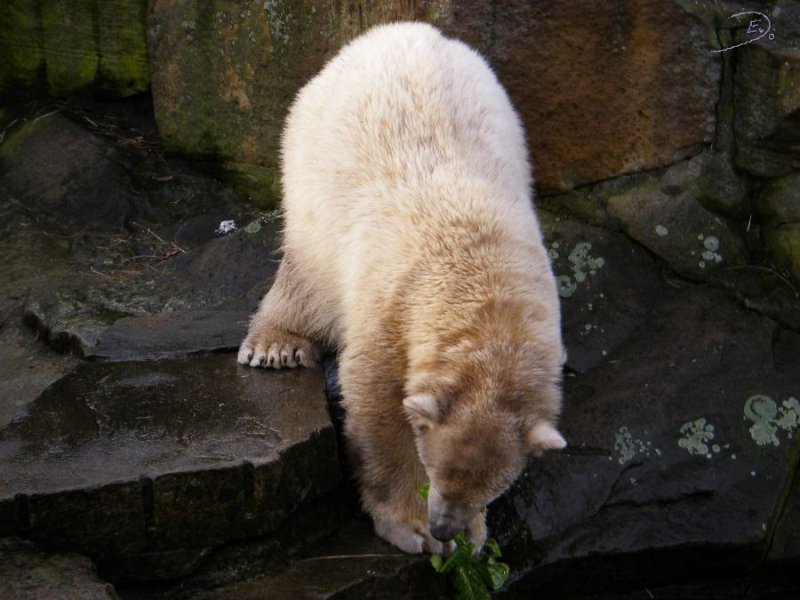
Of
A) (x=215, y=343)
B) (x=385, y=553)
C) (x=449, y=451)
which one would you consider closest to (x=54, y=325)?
(x=215, y=343)

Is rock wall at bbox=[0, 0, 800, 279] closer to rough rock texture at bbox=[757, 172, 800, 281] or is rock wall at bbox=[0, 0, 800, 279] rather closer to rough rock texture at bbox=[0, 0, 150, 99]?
rough rock texture at bbox=[757, 172, 800, 281]

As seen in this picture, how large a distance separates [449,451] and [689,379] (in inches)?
85.5

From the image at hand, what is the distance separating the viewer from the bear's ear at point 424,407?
4.41m

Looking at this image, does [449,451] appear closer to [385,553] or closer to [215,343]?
[385,553]

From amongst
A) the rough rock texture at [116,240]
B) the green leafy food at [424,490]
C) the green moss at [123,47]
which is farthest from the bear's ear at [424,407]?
the green moss at [123,47]

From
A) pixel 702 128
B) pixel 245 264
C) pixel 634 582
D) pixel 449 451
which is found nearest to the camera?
pixel 449 451

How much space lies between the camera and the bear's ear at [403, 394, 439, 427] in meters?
→ 4.41

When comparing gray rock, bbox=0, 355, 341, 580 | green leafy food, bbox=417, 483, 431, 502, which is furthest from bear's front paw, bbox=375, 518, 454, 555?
gray rock, bbox=0, 355, 341, 580

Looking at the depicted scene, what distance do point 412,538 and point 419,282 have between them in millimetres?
1242

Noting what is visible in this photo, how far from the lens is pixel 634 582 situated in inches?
219

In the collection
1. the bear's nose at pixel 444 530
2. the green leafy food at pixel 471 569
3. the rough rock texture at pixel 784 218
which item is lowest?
the green leafy food at pixel 471 569

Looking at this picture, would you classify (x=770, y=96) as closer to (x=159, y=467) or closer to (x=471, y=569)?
(x=471, y=569)

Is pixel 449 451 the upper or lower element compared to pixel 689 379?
upper

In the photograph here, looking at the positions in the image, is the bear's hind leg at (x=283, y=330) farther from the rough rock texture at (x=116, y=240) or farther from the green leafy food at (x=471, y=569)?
the green leafy food at (x=471, y=569)
